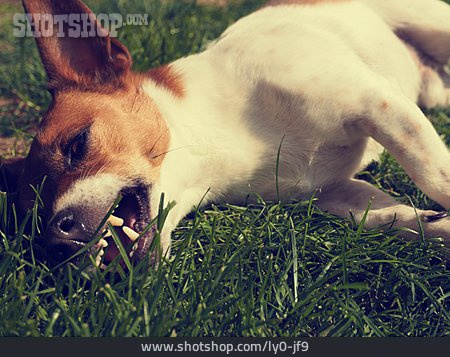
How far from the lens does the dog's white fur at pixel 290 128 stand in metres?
2.97

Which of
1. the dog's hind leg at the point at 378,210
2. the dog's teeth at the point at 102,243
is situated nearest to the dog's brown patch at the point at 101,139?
the dog's teeth at the point at 102,243

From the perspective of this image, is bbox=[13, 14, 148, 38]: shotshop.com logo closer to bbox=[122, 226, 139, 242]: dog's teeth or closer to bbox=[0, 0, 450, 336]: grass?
bbox=[0, 0, 450, 336]: grass

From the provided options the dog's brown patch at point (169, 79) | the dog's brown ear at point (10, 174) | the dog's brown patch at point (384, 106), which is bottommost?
the dog's brown ear at point (10, 174)

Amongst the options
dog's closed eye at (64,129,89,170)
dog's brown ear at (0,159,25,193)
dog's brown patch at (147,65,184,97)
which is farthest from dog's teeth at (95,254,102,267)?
dog's brown patch at (147,65,184,97)

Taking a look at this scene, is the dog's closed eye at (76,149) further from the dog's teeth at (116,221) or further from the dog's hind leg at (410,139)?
the dog's hind leg at (410,139)

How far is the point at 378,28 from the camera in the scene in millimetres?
3887

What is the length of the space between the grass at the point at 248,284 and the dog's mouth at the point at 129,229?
10cm

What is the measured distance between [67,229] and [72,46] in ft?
3.43

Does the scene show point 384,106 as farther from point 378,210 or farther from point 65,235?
point 65,235

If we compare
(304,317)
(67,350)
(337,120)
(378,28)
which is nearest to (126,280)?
(67,350)

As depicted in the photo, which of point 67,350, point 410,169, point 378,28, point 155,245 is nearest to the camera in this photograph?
point 67,350

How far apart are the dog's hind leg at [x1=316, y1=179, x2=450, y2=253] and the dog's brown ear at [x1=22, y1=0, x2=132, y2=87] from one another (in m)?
1.28

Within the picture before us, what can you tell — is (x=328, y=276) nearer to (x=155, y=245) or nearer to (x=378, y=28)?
(x=155, y=245)

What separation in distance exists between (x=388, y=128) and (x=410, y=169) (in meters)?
0.22
